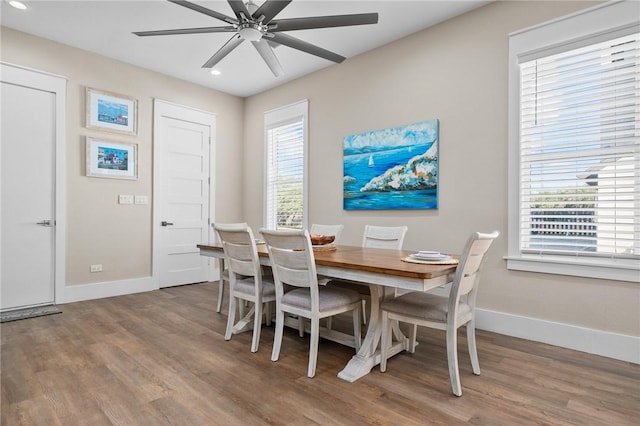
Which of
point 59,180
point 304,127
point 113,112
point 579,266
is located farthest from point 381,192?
point 59,180

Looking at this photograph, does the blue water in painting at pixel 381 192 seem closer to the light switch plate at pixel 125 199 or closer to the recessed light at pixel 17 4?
the light switch plate at pixel 125 199

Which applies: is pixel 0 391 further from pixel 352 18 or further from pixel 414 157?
pixel 414 157

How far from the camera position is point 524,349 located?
2705 millimetres

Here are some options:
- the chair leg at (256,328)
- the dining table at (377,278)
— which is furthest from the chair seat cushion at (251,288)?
→ the dining table at (377,278)

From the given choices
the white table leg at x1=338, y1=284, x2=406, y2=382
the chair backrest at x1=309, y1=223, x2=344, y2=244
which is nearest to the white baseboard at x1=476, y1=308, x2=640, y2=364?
the white table leg at x1=338, y1=284, x2=406, y2=382

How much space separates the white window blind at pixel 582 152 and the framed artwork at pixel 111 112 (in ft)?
15.0

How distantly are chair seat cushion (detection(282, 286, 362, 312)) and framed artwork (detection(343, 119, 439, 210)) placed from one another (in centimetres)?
157

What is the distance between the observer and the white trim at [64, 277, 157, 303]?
4.09 meters

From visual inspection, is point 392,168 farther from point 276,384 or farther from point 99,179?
point 99,179

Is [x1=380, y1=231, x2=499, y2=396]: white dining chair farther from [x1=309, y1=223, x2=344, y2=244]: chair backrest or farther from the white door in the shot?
the white door

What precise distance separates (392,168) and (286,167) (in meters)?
1.93

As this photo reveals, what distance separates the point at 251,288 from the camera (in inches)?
109

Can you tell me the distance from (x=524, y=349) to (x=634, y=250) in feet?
3.51

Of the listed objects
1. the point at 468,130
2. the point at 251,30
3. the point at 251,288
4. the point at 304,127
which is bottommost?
the point at 251,288
